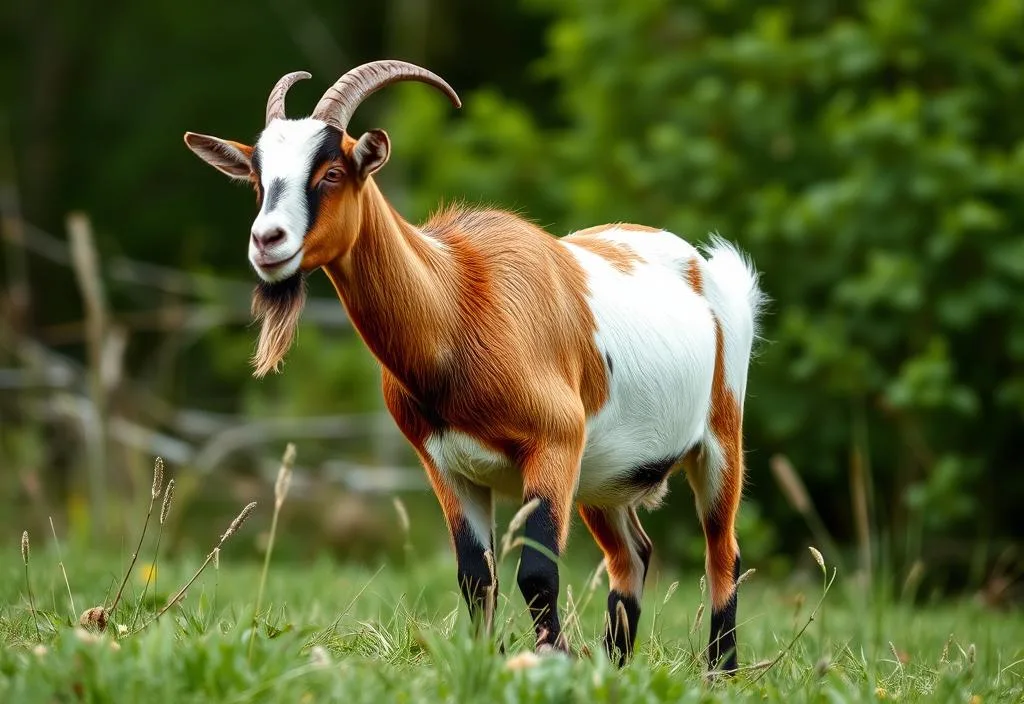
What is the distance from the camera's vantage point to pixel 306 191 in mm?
3971

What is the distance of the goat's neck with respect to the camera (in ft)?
14.0

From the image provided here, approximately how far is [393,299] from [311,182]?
0.52 m

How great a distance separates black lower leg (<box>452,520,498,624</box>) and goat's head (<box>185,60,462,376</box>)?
893 millimetres

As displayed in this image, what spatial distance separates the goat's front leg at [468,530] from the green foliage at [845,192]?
5.14 meters

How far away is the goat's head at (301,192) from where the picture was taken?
392 centimetres

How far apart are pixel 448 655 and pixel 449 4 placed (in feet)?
51.1

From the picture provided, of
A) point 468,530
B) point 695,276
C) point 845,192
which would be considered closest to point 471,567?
point 468,530

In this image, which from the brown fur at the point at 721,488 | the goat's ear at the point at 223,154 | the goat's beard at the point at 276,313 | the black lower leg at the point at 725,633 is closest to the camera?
the goat's beard at the point at 276,313

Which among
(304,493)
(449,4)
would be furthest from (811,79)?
(449,4)

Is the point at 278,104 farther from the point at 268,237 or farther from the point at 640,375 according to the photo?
the point at 640,375

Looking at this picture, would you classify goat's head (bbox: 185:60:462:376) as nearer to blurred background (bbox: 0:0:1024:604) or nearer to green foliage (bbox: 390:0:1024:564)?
→ blurred background (bbox: 0:0:1024:604)

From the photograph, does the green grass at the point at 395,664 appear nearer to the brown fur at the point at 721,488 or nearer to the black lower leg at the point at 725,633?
the black lower leg at the point at 725,633

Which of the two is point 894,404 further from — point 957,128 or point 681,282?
point 681,282

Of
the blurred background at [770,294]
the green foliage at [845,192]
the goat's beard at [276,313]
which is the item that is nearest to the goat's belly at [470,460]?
the goat's beard at [276,313]
